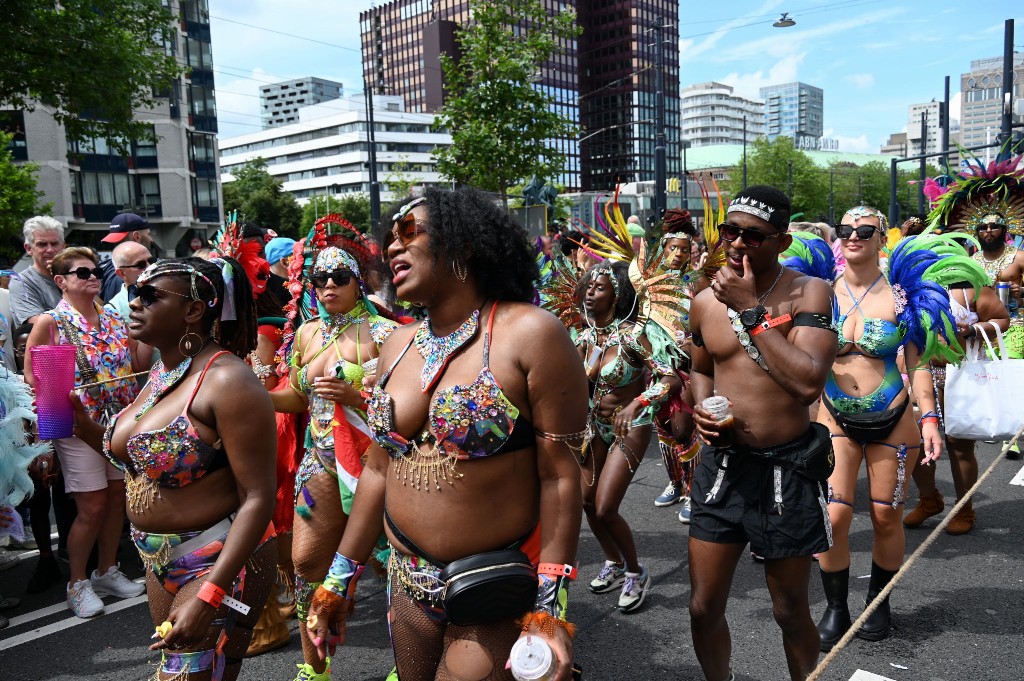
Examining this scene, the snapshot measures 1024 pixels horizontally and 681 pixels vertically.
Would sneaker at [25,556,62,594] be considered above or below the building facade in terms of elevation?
below

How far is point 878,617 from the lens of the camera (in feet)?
13.5

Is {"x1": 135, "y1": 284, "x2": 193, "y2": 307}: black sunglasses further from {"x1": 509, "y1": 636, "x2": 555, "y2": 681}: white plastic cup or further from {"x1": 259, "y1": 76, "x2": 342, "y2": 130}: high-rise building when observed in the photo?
{"x1": 259, "y1": 76, "x2": 342, "y2": 130}: high-rise building

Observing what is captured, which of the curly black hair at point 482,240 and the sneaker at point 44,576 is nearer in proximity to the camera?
the curly black hair at point 482,240

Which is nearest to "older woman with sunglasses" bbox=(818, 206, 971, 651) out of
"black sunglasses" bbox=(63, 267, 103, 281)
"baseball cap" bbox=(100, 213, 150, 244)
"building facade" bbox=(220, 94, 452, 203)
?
"black sunglasses" bbox=(63, 267, 103, 281)

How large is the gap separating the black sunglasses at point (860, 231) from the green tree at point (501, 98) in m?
11.2

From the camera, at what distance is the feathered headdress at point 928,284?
14.0 feet

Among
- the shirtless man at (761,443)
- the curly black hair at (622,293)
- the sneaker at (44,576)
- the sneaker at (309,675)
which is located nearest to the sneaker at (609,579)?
the curly black hair at (622,293)

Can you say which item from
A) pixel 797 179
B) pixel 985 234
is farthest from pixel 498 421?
pixel 797 179

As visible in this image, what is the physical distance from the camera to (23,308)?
20.7ft

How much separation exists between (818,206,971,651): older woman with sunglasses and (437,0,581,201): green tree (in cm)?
1116

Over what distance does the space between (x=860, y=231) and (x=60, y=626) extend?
197 inches

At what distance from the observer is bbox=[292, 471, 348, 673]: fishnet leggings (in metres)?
3.88

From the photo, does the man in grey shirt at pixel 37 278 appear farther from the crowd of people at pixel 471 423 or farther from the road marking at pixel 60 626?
the road marking at pixel 60 626

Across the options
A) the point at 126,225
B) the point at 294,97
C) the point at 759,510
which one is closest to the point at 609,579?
the point at 759,510
